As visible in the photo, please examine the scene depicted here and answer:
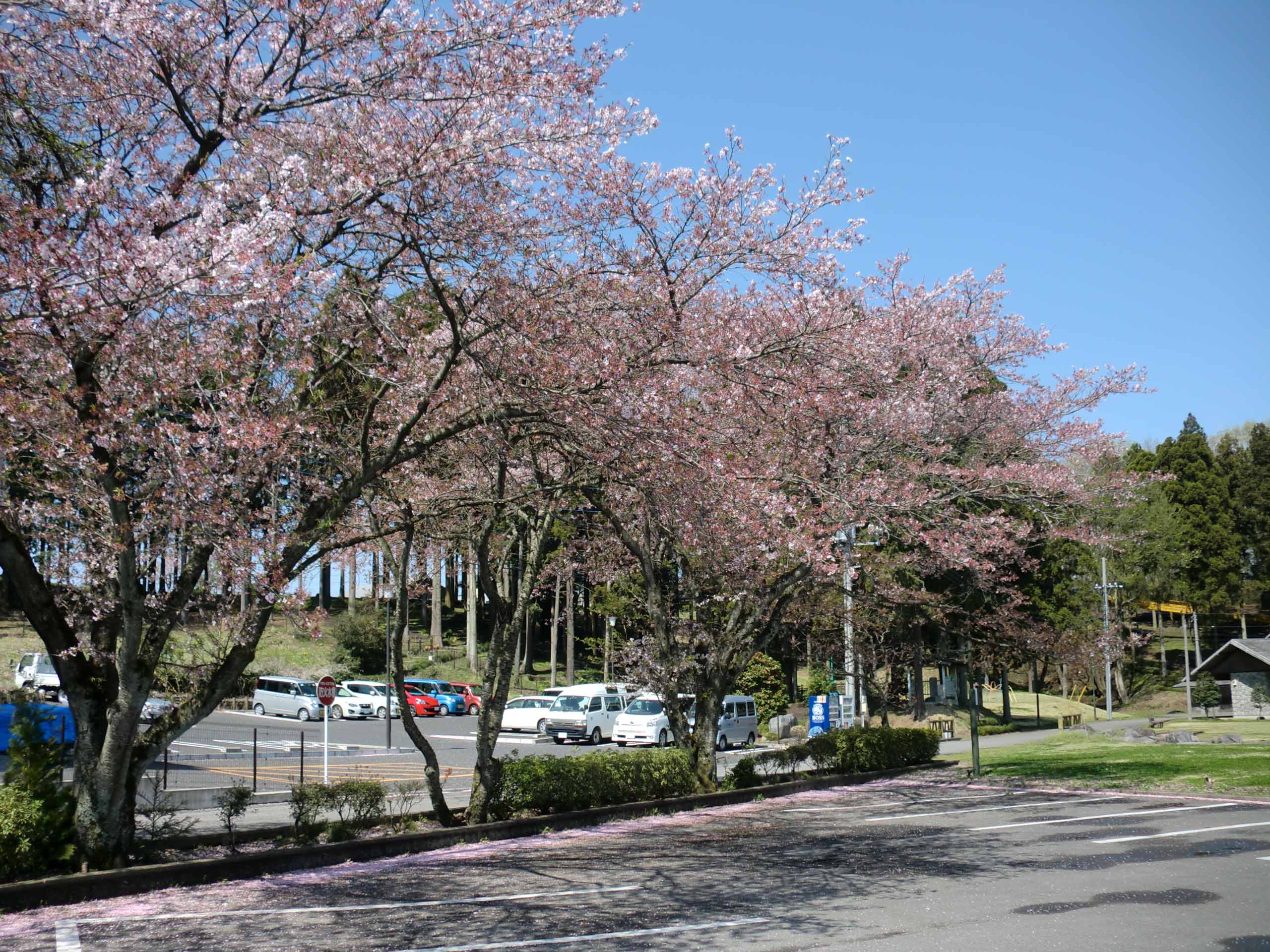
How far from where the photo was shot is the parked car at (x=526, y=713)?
34.6 m

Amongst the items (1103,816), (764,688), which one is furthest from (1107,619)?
(1103,816)

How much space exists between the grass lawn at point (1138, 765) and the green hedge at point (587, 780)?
28.7 ft

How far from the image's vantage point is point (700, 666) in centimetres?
1750

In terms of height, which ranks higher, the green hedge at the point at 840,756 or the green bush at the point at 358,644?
the green bush at the point at 358,644

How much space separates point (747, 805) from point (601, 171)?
36.7ft

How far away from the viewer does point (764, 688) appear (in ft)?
126

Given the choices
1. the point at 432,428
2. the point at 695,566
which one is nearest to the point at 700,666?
the point at 695,566

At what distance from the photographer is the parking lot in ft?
24.3

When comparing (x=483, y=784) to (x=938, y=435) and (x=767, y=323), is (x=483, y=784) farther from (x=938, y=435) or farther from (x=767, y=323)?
(x=938, y=435)

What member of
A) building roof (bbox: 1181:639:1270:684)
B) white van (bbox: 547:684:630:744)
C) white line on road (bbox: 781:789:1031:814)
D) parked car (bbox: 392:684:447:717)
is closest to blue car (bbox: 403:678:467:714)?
parked car (bbox: 392:684:447:717)

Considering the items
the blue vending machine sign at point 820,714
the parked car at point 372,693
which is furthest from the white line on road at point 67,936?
the parked car at point 372,693

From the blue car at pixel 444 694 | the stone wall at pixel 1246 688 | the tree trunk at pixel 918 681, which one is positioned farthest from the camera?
the stone wall at pixel 1246 688

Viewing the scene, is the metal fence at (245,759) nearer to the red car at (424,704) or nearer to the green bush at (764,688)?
the red car at (424,704)

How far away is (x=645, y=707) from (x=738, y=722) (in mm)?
3385
